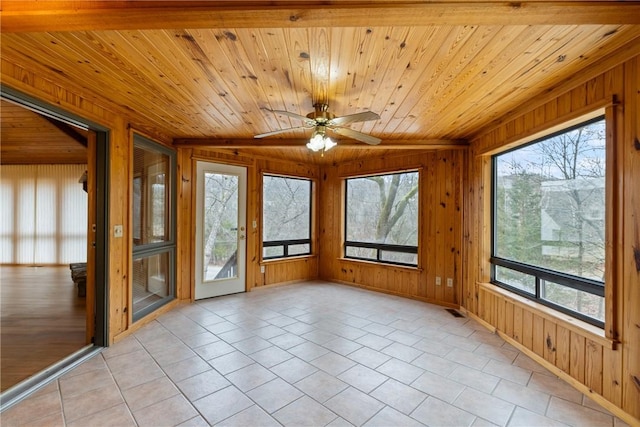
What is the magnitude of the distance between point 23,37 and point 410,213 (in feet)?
15.1

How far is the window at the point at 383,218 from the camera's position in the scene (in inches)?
186

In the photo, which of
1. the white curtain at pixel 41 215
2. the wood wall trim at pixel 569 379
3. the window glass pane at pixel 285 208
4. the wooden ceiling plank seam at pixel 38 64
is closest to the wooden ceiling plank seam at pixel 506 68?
the wood wall trim at pixel 569 379

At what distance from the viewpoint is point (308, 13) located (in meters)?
1.38

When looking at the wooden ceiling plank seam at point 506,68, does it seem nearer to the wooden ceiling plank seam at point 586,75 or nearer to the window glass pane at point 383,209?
the wooden ceiling plank seam at point 586,75

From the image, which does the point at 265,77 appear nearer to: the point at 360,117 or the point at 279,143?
the point at 360,117

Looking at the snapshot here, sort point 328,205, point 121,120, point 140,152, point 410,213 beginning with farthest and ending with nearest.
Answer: point 328,205
point 410,213
point 140,152
point 121,120

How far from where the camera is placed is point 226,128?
11.8 ft

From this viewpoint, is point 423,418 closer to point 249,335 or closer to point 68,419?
point 249,335

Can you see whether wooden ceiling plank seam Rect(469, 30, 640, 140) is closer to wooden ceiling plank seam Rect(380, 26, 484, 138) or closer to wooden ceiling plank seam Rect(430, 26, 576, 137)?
wooden ceiling plank seam Rect(430, 26, 576, 137)

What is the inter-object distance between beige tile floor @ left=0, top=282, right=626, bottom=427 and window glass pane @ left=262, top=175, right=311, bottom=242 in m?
2.14

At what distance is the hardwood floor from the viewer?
243 cm

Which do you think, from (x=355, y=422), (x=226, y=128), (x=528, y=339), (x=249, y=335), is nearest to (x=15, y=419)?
(x=249, y=335)

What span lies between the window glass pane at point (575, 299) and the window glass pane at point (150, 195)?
439 centimetres

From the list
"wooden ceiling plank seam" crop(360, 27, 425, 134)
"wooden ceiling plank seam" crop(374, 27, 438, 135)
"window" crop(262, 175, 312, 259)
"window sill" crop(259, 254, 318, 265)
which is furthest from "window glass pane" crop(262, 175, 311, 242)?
"wooden ceiling plank seam" crop(374, 27, 438, 135)
